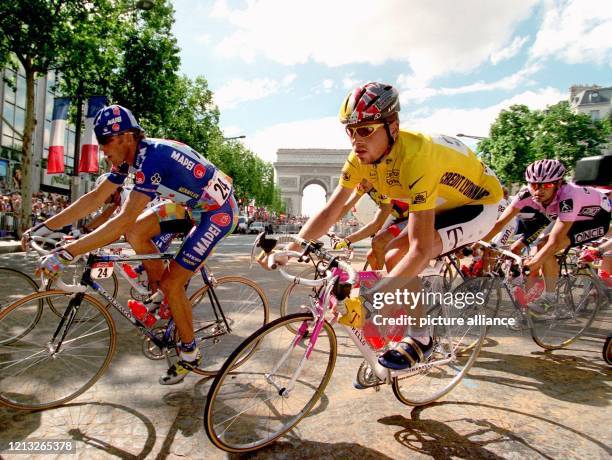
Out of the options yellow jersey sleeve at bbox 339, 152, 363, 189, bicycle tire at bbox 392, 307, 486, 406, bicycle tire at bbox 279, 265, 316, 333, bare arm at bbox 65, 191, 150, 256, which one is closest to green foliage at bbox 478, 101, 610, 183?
bicycle tire at bbox 279, 265, 316, 333

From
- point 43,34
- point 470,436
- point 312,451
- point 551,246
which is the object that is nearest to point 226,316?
point 312,451

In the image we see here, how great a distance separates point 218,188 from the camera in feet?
12.1

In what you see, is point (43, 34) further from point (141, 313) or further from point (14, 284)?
point (141, 313)

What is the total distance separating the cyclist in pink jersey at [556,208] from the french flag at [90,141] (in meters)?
16.4

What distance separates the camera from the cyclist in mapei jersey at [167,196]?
310 cm

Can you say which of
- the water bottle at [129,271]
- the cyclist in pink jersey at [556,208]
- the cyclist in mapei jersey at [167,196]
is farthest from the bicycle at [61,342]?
A: the cyclist in pink jersey at [556,208]

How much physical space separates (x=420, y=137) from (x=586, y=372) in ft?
9.64

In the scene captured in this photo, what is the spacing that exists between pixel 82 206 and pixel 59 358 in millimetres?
1298

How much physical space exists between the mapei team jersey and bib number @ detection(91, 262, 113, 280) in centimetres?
65

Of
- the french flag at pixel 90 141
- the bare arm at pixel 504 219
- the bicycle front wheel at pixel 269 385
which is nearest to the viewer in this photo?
the bicycle front wheel at pixel 269 385

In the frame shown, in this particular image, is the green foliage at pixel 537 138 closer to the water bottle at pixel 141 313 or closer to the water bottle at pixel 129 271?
the water bottle at pixel 129 271

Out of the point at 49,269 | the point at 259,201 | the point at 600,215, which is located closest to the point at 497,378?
the point at 600,215

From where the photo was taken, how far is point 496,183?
358 centimetres

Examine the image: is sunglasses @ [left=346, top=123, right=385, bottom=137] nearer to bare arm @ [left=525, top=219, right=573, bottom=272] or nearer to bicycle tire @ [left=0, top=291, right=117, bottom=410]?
bicycle tire @ [left=0, top=291, right=117, bottom=410]
